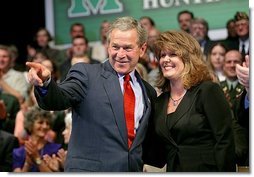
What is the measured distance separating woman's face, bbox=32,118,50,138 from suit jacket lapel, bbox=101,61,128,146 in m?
0.99

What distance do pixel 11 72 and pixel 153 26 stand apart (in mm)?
928

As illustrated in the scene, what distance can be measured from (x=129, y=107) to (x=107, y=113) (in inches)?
3.6

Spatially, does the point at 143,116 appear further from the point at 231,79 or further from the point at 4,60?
the point at 4,60

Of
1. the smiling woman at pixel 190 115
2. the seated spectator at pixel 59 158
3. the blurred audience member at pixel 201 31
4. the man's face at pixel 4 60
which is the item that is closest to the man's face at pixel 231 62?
the blurred audience member at pixel 201 31

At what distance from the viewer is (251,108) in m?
2.14

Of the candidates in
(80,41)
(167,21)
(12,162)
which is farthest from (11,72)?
(167,21)

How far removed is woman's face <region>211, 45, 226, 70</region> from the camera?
8.38 ft

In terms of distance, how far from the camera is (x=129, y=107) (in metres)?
1.95

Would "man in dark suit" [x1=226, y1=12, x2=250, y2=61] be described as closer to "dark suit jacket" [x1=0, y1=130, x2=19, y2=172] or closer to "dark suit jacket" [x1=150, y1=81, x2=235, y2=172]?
"dark suit jacket" [x1=150, y1=81, x2=235, y2=172]

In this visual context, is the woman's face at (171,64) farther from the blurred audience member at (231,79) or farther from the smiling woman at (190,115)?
the blurred audience member at (231,79)

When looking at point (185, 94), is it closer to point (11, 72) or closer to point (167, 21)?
point (167, 21)

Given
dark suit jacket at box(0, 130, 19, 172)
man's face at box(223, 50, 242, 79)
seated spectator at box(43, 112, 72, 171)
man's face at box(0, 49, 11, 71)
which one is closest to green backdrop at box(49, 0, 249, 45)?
man's face at box(223, 50, 242, 79)

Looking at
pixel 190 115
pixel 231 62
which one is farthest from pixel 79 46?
pixel 190 115

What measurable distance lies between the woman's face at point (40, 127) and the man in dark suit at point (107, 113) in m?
0.95
